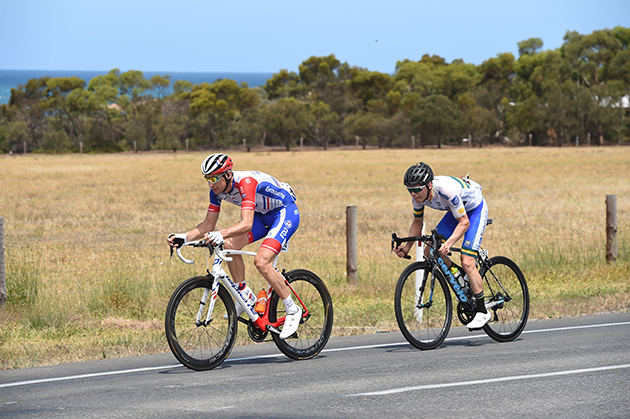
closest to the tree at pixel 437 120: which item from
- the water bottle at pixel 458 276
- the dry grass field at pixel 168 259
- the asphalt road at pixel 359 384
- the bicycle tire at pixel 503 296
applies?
the dry grass field at pixel 168 259

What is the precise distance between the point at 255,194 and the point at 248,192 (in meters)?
0.18

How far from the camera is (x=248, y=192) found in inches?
284

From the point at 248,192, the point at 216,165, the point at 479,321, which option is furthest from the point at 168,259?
the point at 216,165

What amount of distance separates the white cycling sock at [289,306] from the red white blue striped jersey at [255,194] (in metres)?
0.89

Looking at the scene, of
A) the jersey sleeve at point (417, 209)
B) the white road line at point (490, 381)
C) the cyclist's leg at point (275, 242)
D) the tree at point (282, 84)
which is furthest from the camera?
the tree at point (282, 84)

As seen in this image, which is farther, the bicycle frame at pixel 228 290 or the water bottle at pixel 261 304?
the water bottle at pixel 261 304

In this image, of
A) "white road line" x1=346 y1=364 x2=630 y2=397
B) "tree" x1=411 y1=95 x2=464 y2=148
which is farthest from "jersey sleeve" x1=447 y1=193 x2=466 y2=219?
"tree" x1=411 y1=95 x2=464 y2=148

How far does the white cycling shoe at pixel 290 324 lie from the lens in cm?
754

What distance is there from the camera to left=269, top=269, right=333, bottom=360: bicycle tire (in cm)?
784

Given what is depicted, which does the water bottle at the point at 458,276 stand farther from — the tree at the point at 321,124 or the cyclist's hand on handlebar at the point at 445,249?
the tree at the point at 321,124

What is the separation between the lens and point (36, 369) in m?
7.74

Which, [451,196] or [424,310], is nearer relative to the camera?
[451,196]

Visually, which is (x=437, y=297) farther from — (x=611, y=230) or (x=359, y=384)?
(x=611, y=230)

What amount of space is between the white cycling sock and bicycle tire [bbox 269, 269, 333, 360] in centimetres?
16
